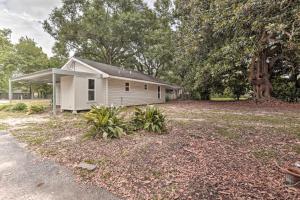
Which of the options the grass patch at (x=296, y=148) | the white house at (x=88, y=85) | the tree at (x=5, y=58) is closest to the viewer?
the grass patch at (x=296, y=148)

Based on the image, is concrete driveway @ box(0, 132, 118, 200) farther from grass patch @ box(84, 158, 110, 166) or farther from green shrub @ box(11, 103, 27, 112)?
green shrub @ box(11, 103, 27, 112)

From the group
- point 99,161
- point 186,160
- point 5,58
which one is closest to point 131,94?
point 99,161

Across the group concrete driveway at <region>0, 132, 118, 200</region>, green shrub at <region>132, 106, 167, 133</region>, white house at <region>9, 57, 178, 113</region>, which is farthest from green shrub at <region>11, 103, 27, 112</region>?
green shrub at <region>132, 106, 167, 133</region>

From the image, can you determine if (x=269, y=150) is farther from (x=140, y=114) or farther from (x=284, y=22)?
(x=140, y=114)

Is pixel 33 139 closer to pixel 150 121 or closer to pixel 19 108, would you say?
pixel 150 121

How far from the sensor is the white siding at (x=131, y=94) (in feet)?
45.1

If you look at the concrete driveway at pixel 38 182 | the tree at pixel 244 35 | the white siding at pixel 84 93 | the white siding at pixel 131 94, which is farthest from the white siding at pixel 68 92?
the concrete driveway at pixel 38 182

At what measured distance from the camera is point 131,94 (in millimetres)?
15961

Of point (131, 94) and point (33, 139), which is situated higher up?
point (131, 94)

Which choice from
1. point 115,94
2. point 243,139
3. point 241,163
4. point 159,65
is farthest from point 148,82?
point 241,163

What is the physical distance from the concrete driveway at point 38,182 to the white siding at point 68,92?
688 centimetres

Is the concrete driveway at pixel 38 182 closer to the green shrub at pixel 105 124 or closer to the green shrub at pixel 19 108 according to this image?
the green shrub at pixel 105 124

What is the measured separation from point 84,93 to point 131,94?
5.13 m

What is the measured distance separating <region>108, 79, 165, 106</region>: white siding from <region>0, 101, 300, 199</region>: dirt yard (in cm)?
807
